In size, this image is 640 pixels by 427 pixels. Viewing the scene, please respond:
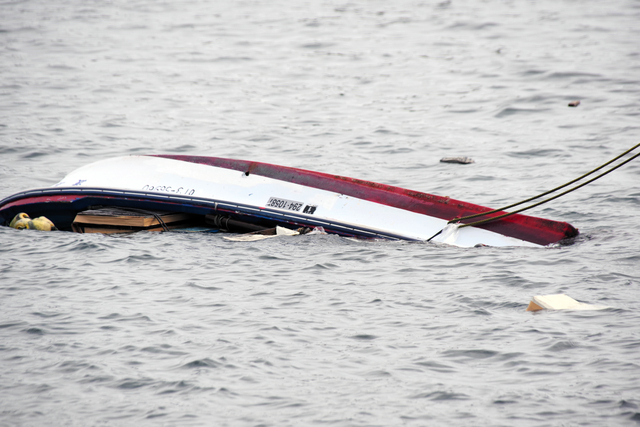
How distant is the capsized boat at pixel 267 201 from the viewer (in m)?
9.42

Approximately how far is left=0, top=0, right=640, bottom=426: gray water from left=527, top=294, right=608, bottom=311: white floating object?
0.35 feet

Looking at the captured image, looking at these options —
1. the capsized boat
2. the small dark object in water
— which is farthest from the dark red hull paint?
the small dark object in water

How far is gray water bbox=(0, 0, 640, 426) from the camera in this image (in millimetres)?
5551

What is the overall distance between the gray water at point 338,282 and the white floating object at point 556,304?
11cm

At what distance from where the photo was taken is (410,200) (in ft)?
32.8

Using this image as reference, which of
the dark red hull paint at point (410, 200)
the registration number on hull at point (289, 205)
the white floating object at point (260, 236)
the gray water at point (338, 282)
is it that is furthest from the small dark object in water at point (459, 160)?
the white floating object at point (260, 236)

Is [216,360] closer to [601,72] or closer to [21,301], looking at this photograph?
[21,301]

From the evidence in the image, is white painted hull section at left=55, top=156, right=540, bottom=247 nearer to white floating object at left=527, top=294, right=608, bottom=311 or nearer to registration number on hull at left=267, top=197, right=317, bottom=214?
registration number on hull at left=267, top=197, right=317, bottom=214

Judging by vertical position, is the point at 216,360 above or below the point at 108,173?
below

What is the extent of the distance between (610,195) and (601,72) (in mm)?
11405

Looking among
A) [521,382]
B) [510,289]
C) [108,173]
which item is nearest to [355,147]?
[108,173]

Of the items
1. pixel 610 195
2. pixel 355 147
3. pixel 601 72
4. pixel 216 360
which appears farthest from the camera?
pixel 601 72

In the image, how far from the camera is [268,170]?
35.4ft

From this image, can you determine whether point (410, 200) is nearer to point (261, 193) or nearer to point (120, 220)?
point (261, 193)
